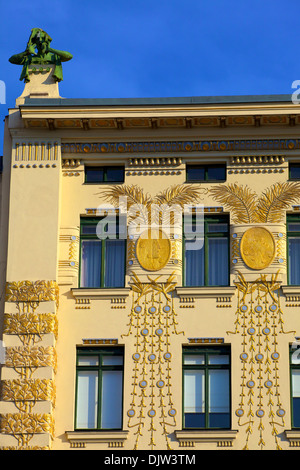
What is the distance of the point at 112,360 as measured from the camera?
35.2 meters

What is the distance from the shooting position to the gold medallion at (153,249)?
1411 inches

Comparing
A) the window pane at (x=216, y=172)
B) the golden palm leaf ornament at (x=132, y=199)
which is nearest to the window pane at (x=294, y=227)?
the window pane at (x=216, y=172)

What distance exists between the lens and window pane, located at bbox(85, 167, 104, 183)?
37.2m

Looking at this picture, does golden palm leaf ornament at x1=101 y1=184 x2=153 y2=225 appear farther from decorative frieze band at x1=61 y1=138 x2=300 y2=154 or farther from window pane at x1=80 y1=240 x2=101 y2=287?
window pane at x1=80 y1=240 x2=101 y2=287

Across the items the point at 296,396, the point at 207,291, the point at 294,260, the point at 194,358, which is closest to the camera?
the point at 296,396

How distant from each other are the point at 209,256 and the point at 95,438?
6161 mm

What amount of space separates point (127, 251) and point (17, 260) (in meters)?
3.12

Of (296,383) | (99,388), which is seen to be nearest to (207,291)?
(296,383)

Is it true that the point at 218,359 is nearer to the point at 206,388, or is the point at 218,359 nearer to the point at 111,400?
the point at 206,388

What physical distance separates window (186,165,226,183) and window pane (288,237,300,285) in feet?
9.23

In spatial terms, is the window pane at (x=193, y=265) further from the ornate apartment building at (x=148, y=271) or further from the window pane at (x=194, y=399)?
the window pane at (x=194, y=399)

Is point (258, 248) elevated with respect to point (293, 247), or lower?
lower

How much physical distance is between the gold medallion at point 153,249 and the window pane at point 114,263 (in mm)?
611

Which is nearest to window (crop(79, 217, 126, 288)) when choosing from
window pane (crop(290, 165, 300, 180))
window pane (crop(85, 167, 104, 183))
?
window pane (crop(85, 167, 104, 183))
